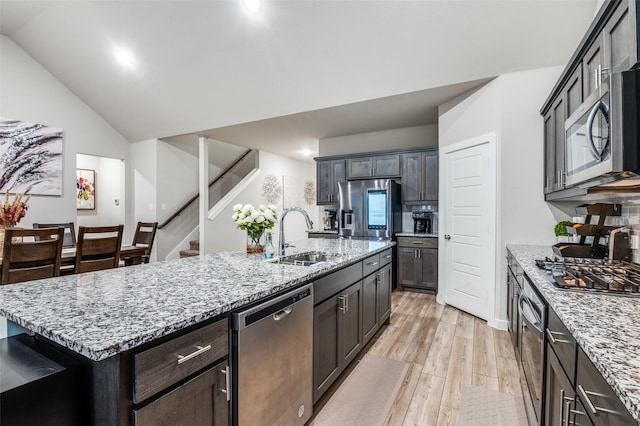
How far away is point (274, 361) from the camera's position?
141cm

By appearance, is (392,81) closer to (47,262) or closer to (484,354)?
(484,354)

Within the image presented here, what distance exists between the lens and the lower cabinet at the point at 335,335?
1828 mm

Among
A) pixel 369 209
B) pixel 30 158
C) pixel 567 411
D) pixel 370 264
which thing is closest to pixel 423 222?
pixel 369 209

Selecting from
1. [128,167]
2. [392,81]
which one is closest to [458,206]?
[392,81]

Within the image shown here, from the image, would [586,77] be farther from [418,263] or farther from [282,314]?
[418,263]

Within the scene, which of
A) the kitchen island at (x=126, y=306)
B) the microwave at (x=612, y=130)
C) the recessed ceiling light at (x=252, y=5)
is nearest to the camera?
the kitchen island at (x=126, y=306)

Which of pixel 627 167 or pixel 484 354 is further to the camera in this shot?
pixel 484 354

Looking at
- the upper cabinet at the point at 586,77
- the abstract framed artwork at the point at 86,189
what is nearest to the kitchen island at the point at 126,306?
the upper cabinet at the point at 586,77

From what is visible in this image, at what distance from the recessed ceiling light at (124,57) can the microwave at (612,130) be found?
17.4ft

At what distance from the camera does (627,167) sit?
1155 millimetres

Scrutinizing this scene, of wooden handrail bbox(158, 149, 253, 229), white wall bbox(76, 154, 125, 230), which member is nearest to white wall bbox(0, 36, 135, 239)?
white wall bbox(76, 154, 125, 230)

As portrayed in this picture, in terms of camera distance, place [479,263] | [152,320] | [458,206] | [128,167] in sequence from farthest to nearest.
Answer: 1. [128,167]
2. [458,206]
3. [479,263]
4. [152,320]

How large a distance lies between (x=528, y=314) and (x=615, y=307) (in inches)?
21.6

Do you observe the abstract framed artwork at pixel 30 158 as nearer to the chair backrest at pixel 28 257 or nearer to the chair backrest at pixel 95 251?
the chair backrest at pixel 95 251
